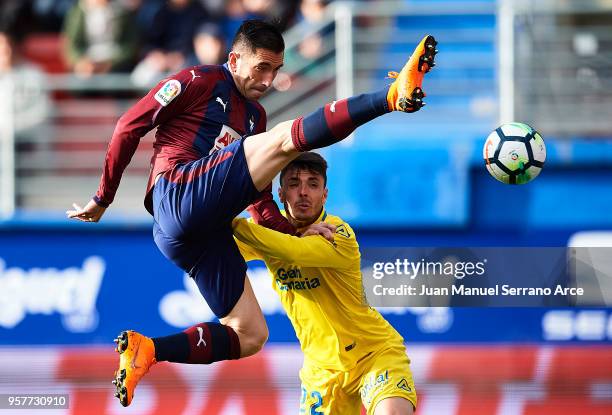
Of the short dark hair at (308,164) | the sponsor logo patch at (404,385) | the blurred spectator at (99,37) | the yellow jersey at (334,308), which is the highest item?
the blurred spectator at (99,37)

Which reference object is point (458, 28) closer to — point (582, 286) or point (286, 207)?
point (582, 286)

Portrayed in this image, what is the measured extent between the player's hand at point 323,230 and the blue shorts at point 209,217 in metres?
0.38

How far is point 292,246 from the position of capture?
5348mm

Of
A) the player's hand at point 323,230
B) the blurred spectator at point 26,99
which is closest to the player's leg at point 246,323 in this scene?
the player's hand at point 323,230

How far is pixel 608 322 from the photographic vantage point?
326 inches

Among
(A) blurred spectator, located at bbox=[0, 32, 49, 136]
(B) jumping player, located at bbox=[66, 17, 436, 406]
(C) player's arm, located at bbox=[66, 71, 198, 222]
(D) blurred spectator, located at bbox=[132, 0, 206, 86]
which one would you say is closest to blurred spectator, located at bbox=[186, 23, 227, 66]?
(D) blurred spectator, located at bbox=[132, 0, 206, 86]

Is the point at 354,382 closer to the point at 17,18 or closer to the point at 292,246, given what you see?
the point at 292,246

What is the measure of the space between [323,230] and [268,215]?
1.14ft

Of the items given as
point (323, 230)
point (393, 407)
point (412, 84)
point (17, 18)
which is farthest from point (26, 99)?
point (412, 84)

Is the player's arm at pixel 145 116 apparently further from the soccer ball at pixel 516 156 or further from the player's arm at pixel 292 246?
the soccer ball at pixel 516 156

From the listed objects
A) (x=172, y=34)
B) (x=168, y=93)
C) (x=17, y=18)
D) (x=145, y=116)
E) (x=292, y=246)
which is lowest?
(x=292, y=246)

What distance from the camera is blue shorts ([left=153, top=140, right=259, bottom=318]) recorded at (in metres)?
5.16

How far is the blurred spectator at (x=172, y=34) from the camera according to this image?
962 centimetres

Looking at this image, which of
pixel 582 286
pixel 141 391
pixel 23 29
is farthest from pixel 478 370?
pixel 23 29
